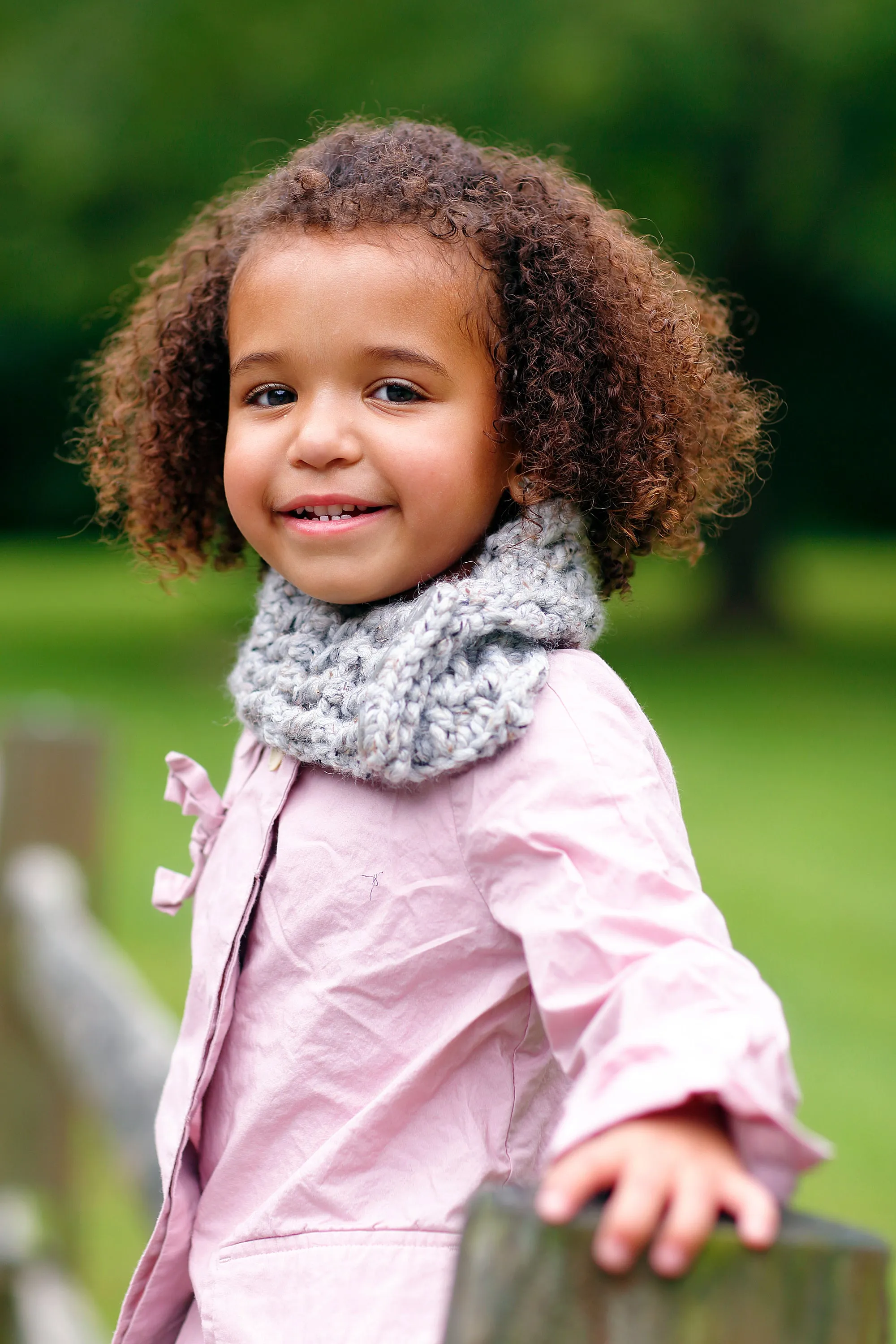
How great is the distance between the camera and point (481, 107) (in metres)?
12.2

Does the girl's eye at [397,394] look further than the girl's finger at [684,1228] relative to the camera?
Yes

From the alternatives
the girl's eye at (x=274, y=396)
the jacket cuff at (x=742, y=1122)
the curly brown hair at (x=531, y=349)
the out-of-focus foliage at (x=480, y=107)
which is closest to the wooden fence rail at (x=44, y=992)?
the curly brown hair at (x=531, y=349)

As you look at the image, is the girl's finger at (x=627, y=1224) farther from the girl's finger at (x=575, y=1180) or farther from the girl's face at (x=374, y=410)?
the girl's face at (x=374, y=410)

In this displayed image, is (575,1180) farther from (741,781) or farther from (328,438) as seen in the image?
(741,781)

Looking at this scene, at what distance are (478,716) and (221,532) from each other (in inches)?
28.0

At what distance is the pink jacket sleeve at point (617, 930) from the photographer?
97cm

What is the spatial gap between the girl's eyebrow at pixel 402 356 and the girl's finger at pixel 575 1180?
71cm

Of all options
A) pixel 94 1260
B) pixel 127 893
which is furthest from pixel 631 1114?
pixel 127 893

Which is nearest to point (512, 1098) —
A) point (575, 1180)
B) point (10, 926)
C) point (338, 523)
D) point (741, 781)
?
point (575, 1180)

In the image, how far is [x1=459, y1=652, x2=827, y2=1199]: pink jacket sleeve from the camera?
965 millimetres

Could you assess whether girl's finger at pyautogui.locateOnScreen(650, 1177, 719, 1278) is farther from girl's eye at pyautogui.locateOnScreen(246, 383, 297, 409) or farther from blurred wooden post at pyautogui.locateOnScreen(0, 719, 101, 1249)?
blurred wooden post at pyautogui.locateOnScreen(0, 719, 101, 1249)

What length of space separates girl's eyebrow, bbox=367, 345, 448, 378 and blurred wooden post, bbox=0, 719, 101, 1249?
2.37m

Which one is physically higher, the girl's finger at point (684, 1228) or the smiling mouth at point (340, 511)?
the smiling mouth at point (340, 511)

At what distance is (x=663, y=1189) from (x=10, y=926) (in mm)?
2953
